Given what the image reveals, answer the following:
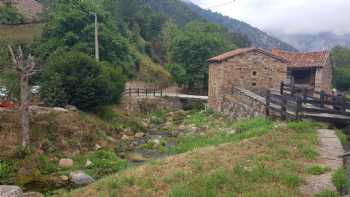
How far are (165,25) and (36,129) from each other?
54.8 m

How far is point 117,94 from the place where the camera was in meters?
23.9

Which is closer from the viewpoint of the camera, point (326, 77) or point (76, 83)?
point (76, 83)

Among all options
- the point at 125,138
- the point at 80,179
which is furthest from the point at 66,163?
the point at 125,138

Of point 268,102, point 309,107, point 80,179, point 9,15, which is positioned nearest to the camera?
point 80,179

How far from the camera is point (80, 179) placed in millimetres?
11953

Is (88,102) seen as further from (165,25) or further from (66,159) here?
(165,25)

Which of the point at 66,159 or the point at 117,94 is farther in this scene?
the point at 117,94

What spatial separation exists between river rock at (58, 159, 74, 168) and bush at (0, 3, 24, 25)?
119 feet

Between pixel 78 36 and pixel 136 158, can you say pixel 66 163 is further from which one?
pixel 78 36

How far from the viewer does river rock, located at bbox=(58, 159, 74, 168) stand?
1426 centimetres

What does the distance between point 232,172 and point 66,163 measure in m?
8.98

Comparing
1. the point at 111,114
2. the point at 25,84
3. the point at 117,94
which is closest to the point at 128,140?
the point at 111,114

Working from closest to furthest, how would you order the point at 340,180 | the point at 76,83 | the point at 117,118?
the point at 340,180
the point at 76,83
the point at 117,118

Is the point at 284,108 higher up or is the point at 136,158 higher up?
the point at 284,108
